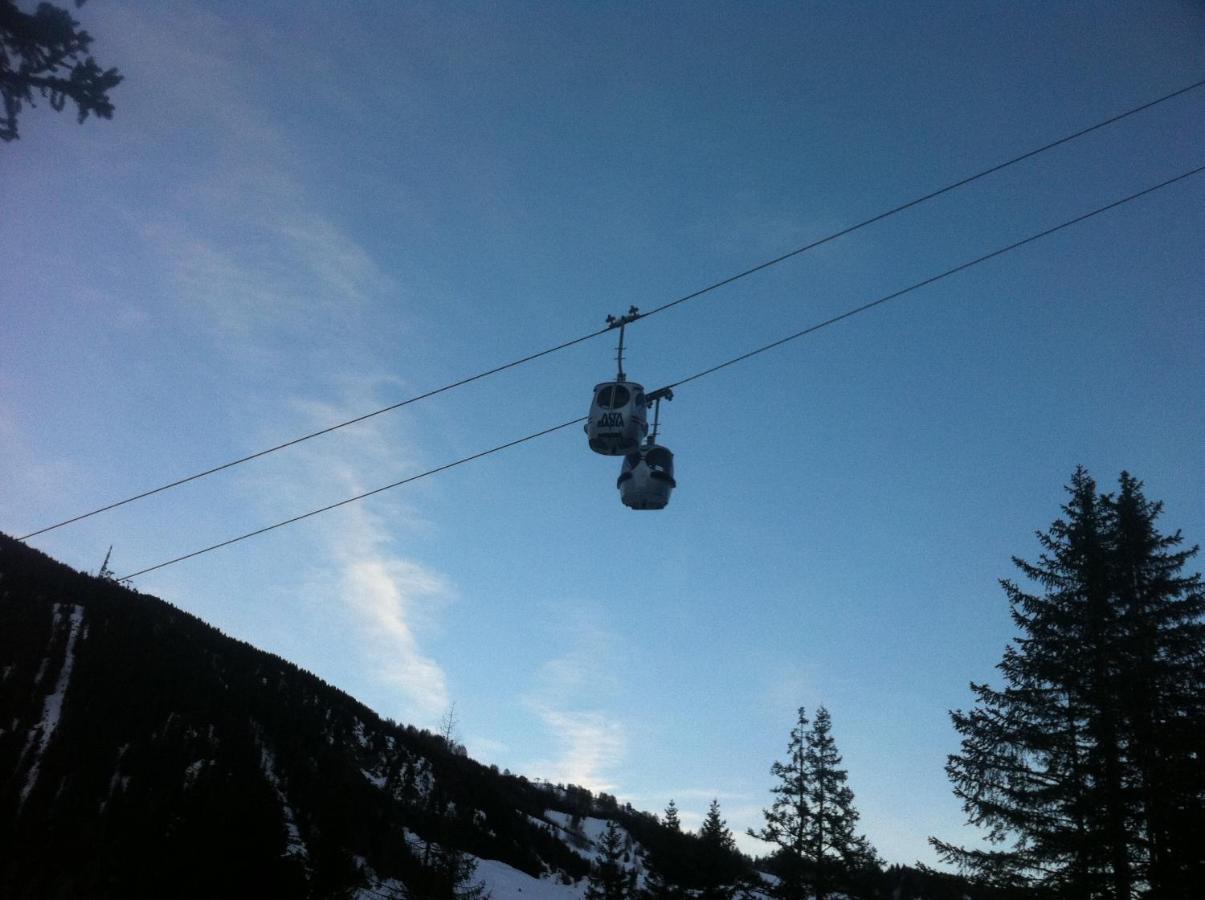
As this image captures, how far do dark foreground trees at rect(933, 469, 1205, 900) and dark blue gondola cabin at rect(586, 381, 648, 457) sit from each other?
1357 centimetres

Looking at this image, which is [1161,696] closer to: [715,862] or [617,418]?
[617,418]

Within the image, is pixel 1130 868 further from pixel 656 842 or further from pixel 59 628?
pixel 59 628

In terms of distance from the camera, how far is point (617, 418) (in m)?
11.7

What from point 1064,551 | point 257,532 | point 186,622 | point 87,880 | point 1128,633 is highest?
point 186,622

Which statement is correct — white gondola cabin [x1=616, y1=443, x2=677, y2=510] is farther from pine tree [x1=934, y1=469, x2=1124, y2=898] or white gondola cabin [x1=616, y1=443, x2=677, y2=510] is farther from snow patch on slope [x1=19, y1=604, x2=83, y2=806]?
snow patch on slope [x1=19, y1=604, x2=83, y2=806]

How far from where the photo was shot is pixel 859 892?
36.2 meters

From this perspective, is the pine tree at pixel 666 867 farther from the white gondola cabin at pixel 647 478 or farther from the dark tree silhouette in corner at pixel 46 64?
the dark tree silhouette in corner at pixel 46 64

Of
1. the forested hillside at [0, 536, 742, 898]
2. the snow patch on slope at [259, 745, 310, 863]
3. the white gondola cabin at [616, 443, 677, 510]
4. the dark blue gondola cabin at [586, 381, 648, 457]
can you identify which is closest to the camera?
the dark blue gondola cabin at [586, 381, 648, 457]

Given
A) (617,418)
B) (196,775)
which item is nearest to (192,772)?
(196,775)

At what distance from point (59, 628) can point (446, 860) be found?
23.6 meters

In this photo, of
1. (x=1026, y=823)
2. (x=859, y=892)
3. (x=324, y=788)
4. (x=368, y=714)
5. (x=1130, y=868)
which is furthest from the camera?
(x=368, y=714)

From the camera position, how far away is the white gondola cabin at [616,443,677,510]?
12102 mm

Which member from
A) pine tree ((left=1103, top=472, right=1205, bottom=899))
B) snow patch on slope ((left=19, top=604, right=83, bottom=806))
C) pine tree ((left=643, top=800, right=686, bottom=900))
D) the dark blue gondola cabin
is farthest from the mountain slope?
pine tree ((left=1103, top=472, right=1205, bottom=899))

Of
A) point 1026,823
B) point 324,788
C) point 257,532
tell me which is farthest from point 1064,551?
point 324,788
